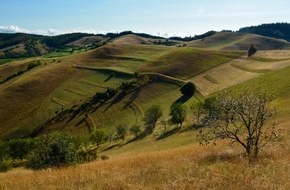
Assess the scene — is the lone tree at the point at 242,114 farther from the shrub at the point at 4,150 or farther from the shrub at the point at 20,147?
the shrub at the point at 4,150

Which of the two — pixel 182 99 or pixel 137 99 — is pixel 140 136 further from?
pixel 137 99

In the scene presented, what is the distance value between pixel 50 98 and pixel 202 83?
208 ft

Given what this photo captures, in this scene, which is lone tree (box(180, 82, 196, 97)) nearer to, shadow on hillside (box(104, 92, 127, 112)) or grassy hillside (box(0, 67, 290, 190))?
shadow on hillside (box(104, 92, 127, 112))

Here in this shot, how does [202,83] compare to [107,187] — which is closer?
[107,187]

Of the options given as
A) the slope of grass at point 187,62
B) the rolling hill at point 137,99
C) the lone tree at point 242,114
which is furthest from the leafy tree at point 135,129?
the lone tree at point 242,114

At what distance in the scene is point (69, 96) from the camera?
500 feet

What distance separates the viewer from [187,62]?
17588cm

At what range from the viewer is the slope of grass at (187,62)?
163 metres

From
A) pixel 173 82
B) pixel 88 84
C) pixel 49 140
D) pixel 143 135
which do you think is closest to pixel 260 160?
pixel 49 140

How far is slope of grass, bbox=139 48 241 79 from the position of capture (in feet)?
536

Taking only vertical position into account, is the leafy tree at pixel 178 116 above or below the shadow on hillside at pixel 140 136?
above

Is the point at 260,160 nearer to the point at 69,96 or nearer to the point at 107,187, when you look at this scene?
the point at 107,187

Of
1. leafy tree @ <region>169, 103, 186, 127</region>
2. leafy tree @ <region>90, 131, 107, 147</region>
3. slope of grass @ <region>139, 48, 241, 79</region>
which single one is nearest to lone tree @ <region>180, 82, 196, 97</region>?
slope of grass @ <region>139, 48, 241, 79</region>

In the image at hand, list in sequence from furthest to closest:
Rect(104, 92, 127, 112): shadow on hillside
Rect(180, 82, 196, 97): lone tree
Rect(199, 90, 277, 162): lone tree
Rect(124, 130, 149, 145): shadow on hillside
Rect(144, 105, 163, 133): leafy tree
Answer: Rect(104, 92, 127, 112): shadow on hillside < Rect(180, 82, 196, 97): lone tree < Rect(144, 105, 163, 133): leafy tree < Rect(124, 130, 149, 145): shadow on hillside < Rect(199, 90, 277, 162): lone tree
